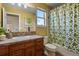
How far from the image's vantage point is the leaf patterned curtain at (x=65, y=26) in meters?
1.86

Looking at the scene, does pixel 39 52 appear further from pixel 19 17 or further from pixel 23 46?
pixel 19 17

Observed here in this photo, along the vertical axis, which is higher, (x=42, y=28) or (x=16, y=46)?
(x=42, y=28)

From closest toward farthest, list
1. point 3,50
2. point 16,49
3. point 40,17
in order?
point 3,50 < point 16,49 < point 40,17

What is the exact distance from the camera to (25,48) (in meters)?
1.85

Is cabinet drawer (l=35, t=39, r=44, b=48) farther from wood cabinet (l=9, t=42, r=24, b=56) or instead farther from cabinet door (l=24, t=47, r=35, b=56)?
wood cabinet (l=9, t=42, r=24, b=56)

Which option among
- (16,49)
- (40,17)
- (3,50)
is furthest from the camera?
(40,17)

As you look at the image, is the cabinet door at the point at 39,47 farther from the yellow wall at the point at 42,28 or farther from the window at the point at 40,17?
the window at the point at 40,17

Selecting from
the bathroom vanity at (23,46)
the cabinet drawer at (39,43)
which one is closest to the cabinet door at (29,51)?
the bathroom vanity at (23,46)

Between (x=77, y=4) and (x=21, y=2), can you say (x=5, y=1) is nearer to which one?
(x=21, y=2)

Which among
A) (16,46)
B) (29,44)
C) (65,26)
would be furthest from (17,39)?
(65,26)

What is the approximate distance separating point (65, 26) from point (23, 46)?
0.76 meters

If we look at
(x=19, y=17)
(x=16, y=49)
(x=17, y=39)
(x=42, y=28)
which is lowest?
(x=16, y=49)

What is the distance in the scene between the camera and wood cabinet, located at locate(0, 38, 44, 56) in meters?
1.68

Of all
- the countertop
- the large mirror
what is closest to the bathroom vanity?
the countertop
